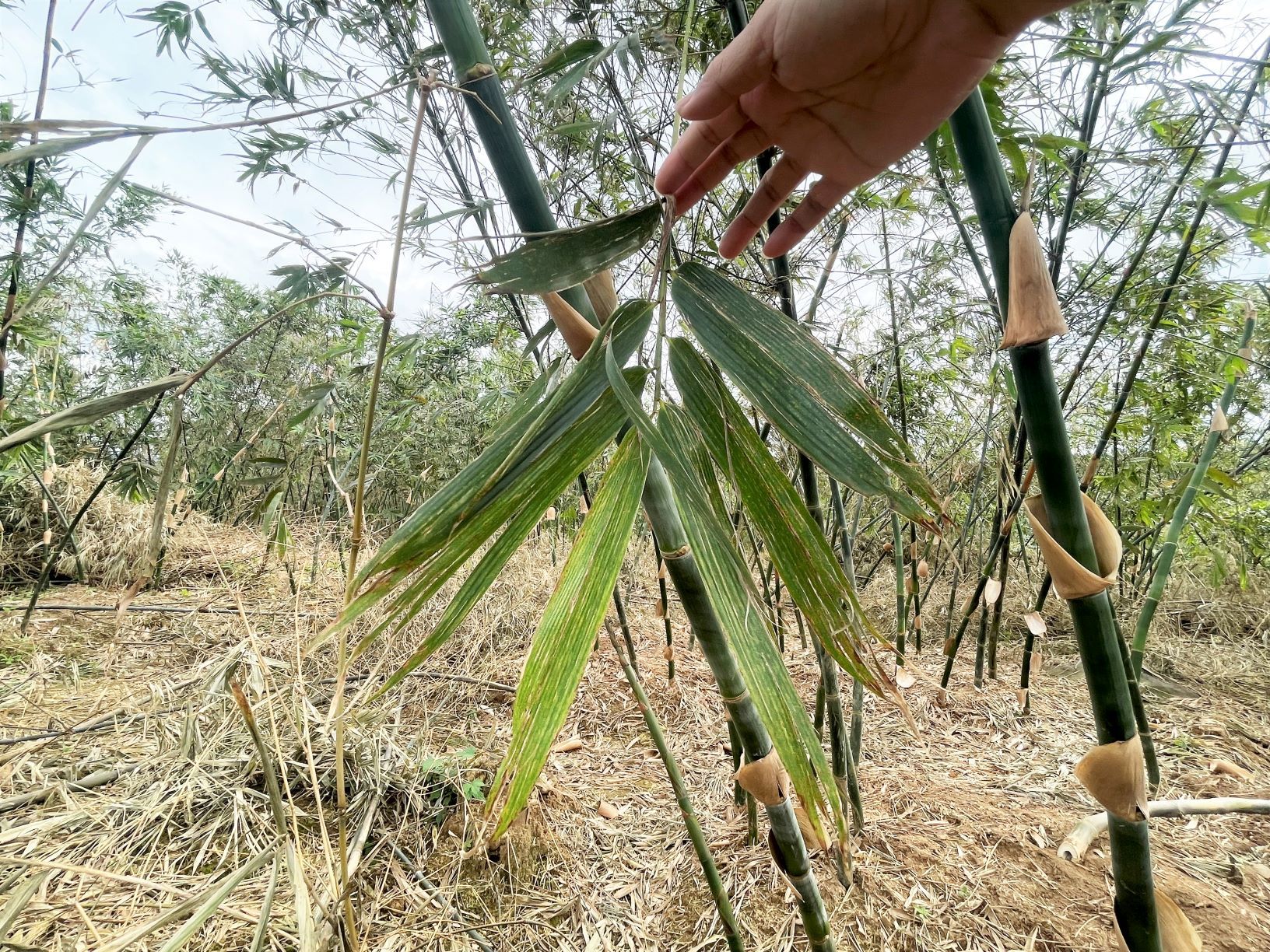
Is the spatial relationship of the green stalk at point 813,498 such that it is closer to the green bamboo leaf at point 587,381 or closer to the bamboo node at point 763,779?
the bamboo node at point 763,779

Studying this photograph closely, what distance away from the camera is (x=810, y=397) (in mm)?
341

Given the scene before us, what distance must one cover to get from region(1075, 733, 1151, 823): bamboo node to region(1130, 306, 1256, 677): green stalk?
2.53 feet

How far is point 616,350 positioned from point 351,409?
315 centimetres

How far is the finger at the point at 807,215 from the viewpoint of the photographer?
0.54 metres

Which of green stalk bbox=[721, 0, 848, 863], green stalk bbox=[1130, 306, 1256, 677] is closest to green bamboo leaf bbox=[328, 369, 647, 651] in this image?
→ green stalk bbox=[721, 0, 848, 863]

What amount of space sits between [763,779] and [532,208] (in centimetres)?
53

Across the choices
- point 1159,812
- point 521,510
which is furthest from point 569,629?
point 1159,812

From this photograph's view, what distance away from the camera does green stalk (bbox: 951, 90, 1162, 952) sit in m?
0.38

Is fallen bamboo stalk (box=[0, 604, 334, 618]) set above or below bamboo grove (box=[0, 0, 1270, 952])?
below

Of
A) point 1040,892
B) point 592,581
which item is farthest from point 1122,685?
point 1040,892

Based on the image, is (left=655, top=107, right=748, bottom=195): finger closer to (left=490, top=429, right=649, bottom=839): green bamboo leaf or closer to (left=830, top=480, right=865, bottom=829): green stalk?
(left=490, top=429, right=649, bottom=839): green bamboo leaf

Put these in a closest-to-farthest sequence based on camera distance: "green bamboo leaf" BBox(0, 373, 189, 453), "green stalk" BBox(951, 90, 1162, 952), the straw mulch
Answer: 1. "green bamboo leaf" BBox(0, 373, 189, 453)
2. "green stalk" BBox(951, 90, 1162, 952)
3. the straw mulch

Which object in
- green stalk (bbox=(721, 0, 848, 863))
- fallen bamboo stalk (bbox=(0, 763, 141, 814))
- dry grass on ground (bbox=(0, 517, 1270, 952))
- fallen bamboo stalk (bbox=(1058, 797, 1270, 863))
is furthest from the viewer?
fallen bamboo stalk (bbox=(0, 763, 141, 814))

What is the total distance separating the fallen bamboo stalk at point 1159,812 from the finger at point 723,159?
675 millimetres
